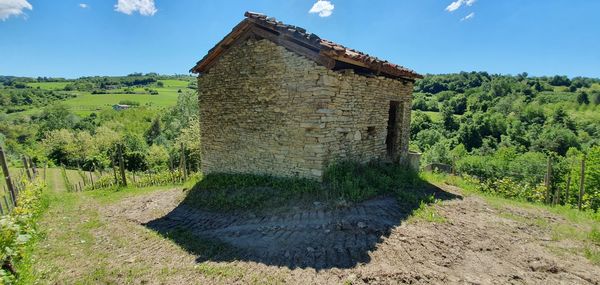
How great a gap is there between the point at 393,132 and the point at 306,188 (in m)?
4.78

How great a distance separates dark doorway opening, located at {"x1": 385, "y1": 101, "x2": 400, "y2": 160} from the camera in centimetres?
1043

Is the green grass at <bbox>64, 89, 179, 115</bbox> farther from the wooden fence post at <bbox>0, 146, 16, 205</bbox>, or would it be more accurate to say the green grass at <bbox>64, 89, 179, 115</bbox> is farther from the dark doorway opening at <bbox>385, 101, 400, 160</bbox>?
the dark doorway opening at <bbox>385, 101, 400, 160</bbox>

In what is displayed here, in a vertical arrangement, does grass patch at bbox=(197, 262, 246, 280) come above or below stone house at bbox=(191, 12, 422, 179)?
below

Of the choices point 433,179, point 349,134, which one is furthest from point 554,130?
point 349,134

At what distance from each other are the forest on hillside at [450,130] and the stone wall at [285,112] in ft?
17.4

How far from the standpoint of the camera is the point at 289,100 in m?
7.69

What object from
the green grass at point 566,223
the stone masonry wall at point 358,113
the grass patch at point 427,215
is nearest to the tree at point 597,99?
the green grass at point 566,223

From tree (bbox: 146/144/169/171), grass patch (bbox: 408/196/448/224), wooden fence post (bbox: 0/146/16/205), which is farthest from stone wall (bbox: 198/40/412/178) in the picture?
tree (bbox: 146/144/169/171)

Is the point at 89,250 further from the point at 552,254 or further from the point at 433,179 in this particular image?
the point at 433,179

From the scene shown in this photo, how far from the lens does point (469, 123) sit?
5028cm

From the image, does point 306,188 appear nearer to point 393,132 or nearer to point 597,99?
point 393,132

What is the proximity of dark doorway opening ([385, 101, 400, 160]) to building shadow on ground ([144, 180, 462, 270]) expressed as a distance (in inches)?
116

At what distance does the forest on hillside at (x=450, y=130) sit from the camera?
2605 centimetres

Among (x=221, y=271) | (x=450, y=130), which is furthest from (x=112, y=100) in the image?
(x=221, y=271)
